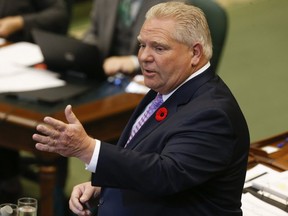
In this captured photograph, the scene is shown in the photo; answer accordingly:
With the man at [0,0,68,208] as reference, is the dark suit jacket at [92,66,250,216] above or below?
above

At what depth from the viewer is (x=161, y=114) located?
213 centimetres

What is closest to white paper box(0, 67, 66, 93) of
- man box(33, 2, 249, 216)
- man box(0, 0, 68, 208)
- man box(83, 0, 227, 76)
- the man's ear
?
man box(83, 0, 227, 76)

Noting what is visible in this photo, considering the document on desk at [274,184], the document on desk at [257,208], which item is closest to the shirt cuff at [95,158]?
the document on desk at [257,208]

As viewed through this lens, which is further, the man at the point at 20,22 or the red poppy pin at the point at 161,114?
the man at the point at 20,22

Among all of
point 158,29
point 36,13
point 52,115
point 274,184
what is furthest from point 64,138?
point 36,13

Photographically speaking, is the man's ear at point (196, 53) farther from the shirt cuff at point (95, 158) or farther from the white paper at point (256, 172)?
the white paper at point (256, 172)

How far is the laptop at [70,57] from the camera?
11.0 ft

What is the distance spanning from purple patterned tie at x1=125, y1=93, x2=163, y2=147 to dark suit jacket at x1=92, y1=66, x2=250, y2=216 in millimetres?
76

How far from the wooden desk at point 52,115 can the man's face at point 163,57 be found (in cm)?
100

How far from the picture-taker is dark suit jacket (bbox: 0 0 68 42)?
4418mm

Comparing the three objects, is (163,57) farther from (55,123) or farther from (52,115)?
(52,115)

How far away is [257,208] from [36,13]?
8.58ft

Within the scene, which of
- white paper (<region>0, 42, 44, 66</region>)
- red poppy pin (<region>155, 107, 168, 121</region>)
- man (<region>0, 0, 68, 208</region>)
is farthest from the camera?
man (<region>0, 0, 68, 208</region>)

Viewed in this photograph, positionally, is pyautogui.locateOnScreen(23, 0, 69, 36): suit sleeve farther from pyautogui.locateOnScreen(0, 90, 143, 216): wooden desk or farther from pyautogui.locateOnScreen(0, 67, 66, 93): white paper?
pyautogui.locateOnScreen(0, 90, 143, 216): wooden desk
